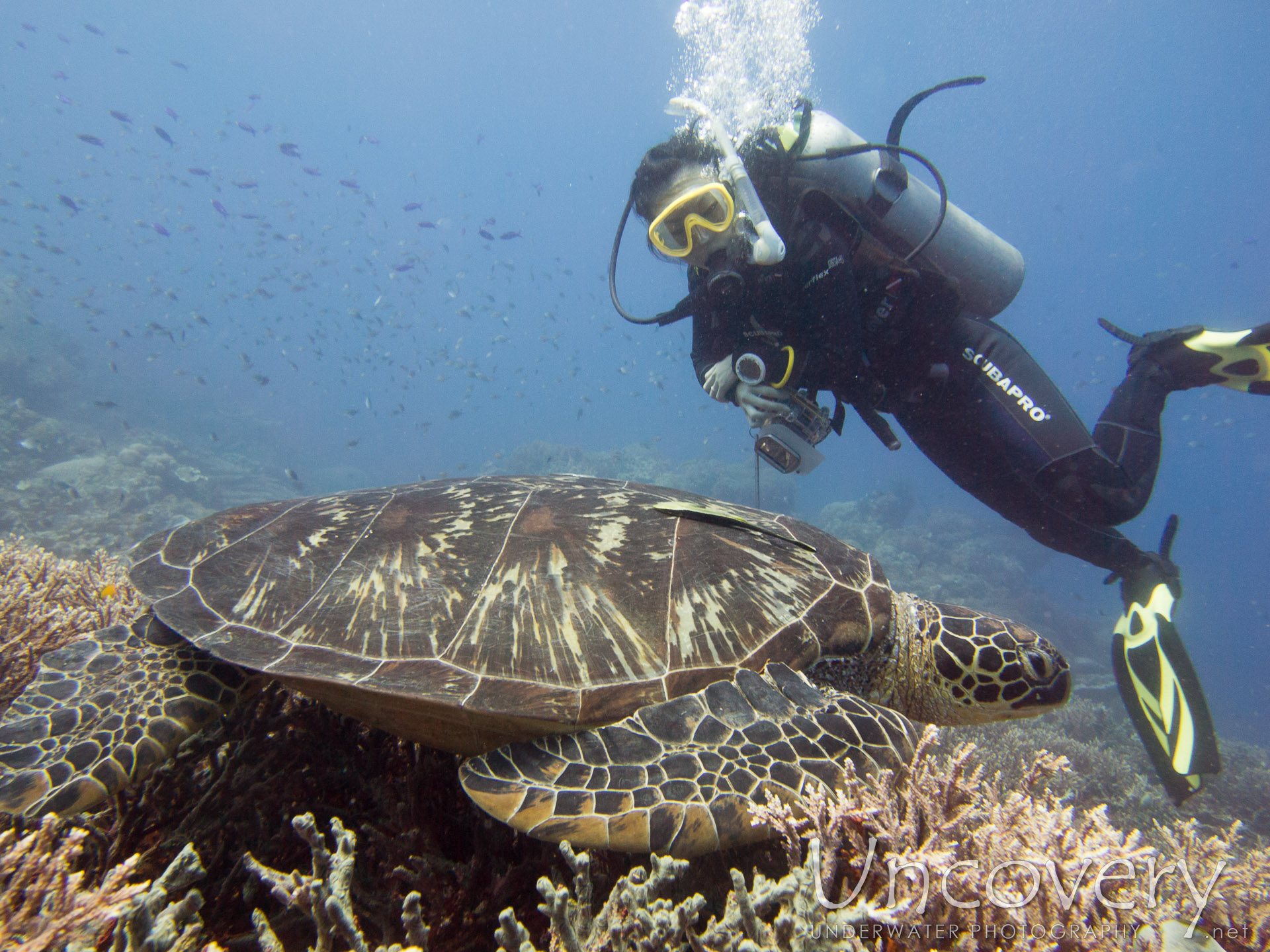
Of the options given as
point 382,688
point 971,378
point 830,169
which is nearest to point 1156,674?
point 971,378

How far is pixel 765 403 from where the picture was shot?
138 inches

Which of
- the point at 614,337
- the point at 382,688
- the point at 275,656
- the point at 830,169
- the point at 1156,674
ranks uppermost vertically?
the point at 830,169

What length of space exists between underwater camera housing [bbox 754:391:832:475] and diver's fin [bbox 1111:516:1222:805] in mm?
2327

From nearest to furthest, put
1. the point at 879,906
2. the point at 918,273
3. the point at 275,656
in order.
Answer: the point at 879,906, the point at 275,656, the point at 918,273

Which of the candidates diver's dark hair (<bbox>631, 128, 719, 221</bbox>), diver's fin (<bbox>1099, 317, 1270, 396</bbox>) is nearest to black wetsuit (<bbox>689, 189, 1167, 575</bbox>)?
diver's fin (<bbox>1099, 317, 1270, 396</bbox>)

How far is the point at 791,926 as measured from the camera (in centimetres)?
104

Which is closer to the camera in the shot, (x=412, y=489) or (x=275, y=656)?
(x=275, y=656)

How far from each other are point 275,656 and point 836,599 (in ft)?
6.77

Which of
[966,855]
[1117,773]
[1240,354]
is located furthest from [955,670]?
[1117,773]

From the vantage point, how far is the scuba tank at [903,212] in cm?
381

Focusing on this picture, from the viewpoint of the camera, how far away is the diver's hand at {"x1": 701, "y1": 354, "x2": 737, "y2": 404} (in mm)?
3742

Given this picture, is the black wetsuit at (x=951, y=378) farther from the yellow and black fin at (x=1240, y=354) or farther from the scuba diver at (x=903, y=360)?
the yellow and black fin at (x=1240, y=354)

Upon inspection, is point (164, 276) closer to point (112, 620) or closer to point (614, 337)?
point (614, 337)

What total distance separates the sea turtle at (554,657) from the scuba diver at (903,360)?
5.17ft
